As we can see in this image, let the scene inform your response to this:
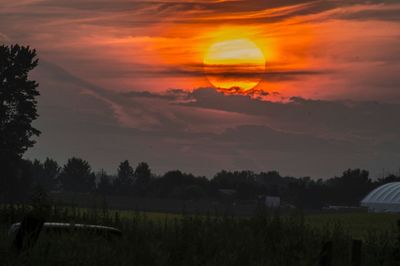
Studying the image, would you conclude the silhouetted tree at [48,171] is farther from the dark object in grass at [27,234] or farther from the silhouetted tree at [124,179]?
the dark object in grass at [27,234]

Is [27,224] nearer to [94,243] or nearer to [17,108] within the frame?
[94,243]

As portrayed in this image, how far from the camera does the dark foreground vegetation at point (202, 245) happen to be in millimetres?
12642

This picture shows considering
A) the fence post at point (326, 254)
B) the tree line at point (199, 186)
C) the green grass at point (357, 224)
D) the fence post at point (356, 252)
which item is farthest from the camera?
the tree line at point (199, 186)

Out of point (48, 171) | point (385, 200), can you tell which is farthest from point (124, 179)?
point (385, 200)

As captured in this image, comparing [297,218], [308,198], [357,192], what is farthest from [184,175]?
[297,218]

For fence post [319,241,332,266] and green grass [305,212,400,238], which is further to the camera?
green grass [305,212,400,238]

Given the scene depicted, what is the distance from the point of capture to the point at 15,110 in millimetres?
86500

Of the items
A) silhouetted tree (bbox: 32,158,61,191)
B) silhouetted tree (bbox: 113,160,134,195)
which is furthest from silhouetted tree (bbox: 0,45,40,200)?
silhouetted tree (bbox: 32,158,61,191)

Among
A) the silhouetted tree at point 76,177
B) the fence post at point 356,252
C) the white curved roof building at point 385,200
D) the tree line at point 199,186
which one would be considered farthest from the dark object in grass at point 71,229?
the silhouetted tree at point 76,177

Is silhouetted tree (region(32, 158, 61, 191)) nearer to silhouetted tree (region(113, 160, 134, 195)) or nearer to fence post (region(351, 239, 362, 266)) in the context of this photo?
silhouetted tree (region(113, 160, 134, 195))

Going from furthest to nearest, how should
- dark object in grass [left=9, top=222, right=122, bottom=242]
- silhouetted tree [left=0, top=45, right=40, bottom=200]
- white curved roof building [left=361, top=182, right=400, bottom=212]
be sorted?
white curved roof building [left=361, top=182, right=400, bottom=212] < silhouetted tree [left=0, top=45, right=40, bottom=200] < dark object in grass [left=9, top=222, right=122, bottom=242]

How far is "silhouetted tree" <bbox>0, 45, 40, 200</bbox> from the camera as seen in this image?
8181cm

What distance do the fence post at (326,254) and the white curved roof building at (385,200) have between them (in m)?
88.9

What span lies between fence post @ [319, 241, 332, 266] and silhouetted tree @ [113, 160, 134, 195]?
128 metres
